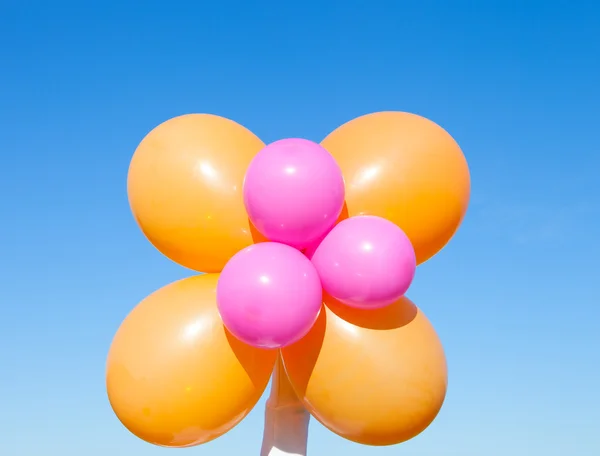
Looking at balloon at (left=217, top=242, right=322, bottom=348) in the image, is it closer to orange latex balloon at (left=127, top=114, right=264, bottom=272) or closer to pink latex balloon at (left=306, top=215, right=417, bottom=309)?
pink latex balloon at (left=306, top=215, right=417, bottom=309)

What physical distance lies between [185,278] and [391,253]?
1.42 meters

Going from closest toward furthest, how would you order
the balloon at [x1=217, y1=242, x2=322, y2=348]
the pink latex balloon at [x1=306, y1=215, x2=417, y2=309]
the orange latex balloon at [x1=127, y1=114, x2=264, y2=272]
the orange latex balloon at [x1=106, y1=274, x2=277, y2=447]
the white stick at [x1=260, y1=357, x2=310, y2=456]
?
the balloon at [x1=217, y1=242, x2=322, y2=348], the pink latex balloon at [x1=306, y1=215, x2=417, y2=309], the orange latex balloon at [x1=106, y1=274, x2=277, y2=447], the orange latex balloon at [x1=127, y1=114, x2=264, y2=272], the white stick at [x1=260, y1=357, x2=310, y2=456]

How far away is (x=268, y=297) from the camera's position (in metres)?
4.04

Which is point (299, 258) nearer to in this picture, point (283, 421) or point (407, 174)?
point (407, 174)

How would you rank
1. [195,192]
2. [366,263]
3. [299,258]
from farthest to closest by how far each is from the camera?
1. [195,192]
2. [299,258]
3. [366,263]

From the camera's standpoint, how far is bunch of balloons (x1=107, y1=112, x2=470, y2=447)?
165 inches

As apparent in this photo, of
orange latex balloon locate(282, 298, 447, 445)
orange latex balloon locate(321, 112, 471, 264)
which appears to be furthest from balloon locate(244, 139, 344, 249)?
orange latex balloon locate(282, 298, 447, 445)

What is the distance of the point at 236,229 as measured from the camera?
456cm

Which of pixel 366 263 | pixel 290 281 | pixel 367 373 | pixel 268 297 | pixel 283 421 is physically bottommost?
pixel 283 421

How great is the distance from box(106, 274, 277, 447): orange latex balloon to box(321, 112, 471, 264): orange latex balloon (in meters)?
1.09

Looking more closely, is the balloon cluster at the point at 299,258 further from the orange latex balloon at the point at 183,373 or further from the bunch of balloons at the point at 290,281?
the orange latex balloon at the point at 183,373

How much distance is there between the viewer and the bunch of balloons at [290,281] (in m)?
4.19

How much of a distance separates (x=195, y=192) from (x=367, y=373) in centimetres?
149

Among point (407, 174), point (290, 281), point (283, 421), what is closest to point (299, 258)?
point (290, 281)
